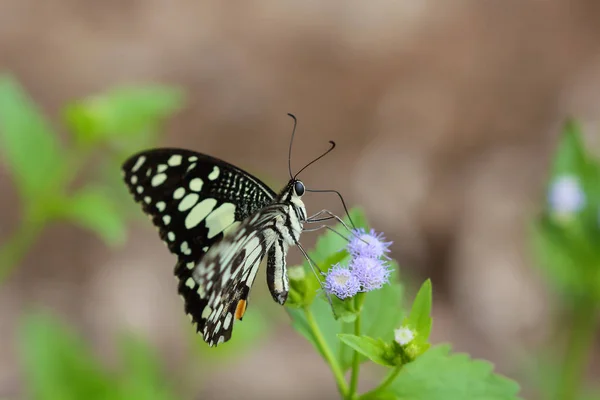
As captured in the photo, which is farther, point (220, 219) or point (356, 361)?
point (220, 219)

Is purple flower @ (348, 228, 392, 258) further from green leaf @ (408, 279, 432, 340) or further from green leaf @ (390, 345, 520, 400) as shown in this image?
green leaf @ (390, 345, 520, 400)

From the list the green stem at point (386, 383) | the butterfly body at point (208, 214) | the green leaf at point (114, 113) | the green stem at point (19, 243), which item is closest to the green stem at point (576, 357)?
the green stem at point (386, 383)

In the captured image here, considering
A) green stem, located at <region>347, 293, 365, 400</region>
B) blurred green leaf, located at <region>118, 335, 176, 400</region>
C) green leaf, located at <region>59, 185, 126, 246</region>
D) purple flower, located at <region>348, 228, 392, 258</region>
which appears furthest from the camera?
blurred green leaf, located at <region>118, 335, 176, 400</region>

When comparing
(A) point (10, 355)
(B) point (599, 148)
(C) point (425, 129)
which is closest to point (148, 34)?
A: (C) point (425, 129)

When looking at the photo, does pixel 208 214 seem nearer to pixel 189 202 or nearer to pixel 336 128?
pixel 189 202

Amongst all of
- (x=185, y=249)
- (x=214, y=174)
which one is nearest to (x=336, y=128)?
(x=214, y=174)

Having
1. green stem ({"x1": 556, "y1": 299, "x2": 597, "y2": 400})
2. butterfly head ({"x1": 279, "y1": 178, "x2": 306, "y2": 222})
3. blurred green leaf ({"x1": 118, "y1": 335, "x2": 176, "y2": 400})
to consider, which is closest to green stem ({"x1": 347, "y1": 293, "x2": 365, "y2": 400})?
butterfly head ({"x1": 279, "y1": 178, "x2": 306, "y2": 222})
